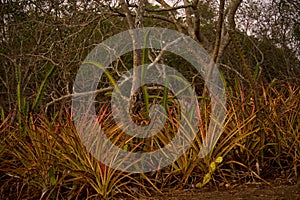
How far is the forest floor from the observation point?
246 cm

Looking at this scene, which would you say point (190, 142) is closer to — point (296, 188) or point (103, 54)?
point (296, 188)

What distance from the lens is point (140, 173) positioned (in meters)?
2.94

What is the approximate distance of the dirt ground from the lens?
246 centimetres

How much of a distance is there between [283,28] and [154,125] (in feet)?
20.4

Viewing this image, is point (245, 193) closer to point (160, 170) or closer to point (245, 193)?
point (245, 193)

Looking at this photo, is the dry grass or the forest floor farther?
the dry grass

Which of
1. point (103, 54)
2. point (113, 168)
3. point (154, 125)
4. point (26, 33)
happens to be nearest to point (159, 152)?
point (154, 125)

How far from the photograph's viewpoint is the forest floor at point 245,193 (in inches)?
96.9

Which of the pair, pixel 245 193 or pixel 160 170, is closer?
pixel 245 193

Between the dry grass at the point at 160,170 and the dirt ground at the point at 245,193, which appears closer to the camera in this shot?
the dirt ground at the point at 245,193

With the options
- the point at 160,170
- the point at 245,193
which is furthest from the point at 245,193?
the point at 160,170

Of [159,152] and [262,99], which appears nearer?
[159,152]

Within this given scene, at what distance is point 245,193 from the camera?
2602mm

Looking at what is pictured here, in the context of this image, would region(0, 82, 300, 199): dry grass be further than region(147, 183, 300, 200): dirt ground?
Yes
